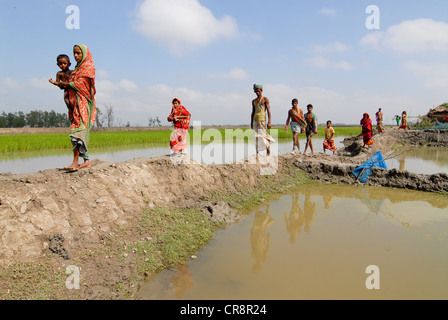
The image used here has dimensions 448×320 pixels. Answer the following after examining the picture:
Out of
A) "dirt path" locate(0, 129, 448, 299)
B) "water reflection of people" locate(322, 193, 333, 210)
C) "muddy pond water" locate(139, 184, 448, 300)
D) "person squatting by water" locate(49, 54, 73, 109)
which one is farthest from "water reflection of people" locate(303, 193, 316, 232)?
"person squatting by water" locate(49, 54, 73, 109)

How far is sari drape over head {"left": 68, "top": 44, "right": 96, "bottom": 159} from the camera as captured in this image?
10.8ft

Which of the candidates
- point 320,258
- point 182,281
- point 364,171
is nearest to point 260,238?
point 320,258

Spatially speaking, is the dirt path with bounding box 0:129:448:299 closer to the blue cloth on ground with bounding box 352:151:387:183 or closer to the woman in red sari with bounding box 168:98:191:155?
the blue cloth on ground with bounding box 352:151:387:183

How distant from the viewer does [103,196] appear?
3.25 m

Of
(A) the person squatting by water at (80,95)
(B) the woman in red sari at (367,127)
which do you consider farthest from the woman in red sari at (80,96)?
(B) the woman in red sari at (367,127)

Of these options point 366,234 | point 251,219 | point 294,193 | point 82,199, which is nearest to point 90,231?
point 82,199

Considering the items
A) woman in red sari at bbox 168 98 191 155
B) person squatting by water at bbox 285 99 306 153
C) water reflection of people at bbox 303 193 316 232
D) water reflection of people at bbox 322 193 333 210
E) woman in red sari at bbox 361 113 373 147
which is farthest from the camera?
woman in red sari at bbox 361 113 373 147

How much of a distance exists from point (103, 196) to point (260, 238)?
1.97 meters

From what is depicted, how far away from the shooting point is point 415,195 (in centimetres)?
505

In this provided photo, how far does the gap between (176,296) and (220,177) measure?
3.03m

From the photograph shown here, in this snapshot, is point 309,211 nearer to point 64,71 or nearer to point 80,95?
point 80,95

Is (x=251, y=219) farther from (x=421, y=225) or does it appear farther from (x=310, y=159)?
(x=310, y=159)

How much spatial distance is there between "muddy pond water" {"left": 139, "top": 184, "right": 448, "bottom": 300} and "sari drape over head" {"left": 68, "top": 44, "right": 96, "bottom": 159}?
205cm

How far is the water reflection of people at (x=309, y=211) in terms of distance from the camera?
3.64 meters
